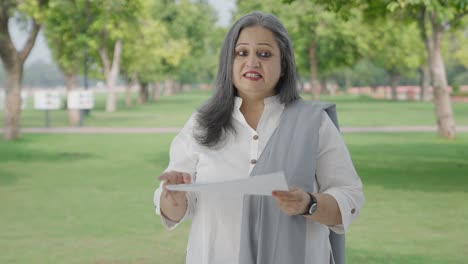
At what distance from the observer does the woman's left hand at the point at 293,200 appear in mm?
2637

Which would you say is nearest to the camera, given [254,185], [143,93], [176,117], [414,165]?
[254,185]

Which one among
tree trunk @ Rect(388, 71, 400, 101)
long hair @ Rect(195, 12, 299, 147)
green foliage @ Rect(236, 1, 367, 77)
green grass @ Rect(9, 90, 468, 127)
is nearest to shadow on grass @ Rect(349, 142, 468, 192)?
green grass @ Rect(9, 90, 468, 127)

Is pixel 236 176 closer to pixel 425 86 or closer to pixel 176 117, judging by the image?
pixel 176 117

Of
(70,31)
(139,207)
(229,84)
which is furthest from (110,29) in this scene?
(229,84)

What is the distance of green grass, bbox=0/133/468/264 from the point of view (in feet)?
26.5

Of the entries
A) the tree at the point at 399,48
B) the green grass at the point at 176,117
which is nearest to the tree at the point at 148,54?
the green grass at the point at 176,117

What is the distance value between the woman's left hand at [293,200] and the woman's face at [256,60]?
1.80 ft

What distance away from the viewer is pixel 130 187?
13.0m

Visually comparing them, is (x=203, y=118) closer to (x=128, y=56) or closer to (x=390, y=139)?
(x=390, y=139)

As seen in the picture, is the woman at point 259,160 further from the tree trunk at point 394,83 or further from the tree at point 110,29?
the tree trunk at point 394,83

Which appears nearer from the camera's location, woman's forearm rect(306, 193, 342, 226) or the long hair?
woman's forearm rect(306, 193, 342, 226)

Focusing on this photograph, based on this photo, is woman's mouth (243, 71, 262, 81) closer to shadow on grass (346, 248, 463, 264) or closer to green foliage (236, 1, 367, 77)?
shadow on grass (346, 248, 463, 264)

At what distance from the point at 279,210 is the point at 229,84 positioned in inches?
21.9

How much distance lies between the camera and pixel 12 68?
2297 centimetres
